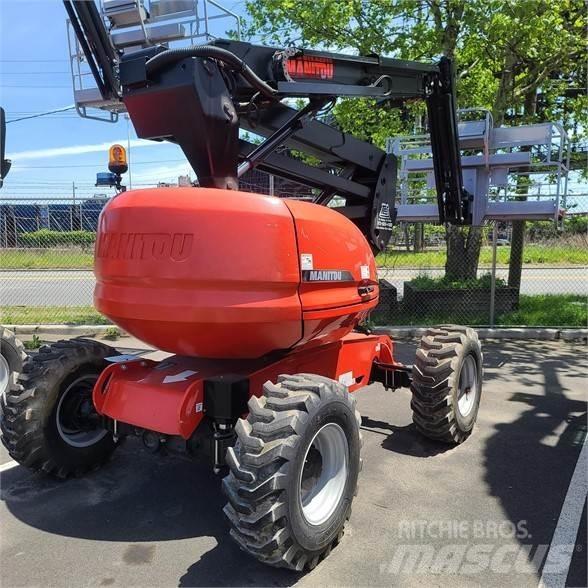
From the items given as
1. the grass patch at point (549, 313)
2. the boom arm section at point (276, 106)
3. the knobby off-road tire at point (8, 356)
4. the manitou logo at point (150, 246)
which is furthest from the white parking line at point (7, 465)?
the grass patch at point (549, 313)

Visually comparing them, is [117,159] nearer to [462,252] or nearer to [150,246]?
[150,246]

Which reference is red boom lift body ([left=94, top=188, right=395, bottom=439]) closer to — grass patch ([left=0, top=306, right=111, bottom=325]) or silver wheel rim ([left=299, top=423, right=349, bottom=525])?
silver wheel rim ([left=299, top=423, right=349, bottom=525])

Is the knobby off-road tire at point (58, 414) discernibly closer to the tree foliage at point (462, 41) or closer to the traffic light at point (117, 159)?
the traffic light at point (117, 159)

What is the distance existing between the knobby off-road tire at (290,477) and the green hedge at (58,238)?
34.5 feet

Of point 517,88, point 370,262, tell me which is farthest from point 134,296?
point 517,88

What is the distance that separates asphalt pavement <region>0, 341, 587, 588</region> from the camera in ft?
9.92

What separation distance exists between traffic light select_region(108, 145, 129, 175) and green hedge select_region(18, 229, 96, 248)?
8640 mm

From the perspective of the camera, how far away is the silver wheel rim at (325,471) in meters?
3.28

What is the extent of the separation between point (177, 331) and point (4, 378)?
3316mm

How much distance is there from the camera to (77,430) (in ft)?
13.7

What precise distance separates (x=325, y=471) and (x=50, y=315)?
964cm

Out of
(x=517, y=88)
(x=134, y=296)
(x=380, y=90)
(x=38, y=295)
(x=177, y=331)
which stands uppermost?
(x=517, y=88)

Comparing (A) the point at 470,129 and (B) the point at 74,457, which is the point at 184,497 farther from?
(A) the point at 470,129

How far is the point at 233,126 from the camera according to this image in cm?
362
